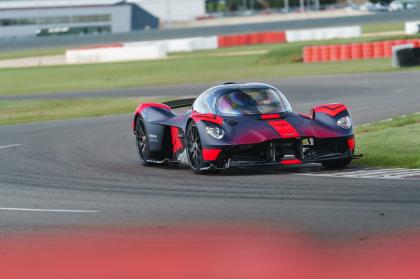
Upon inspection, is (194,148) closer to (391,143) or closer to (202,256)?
(391,143)

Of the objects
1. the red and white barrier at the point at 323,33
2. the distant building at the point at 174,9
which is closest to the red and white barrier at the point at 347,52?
the red and white barrier at the point at 323,33

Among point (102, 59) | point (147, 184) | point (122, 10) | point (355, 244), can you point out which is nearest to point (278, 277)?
point (355, 244)

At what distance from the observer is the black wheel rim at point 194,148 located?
44.6 feet

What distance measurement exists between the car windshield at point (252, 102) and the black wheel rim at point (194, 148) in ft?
1.50

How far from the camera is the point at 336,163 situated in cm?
1366

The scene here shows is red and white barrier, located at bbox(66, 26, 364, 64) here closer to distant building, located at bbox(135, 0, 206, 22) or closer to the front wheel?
distant building, located at bbox(135, 0, 206, 22)

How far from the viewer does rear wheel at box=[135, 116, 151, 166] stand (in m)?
15.4

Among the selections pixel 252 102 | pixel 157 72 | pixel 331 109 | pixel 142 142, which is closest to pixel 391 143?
pixel 331 109

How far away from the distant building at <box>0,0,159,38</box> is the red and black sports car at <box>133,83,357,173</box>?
88.4 m

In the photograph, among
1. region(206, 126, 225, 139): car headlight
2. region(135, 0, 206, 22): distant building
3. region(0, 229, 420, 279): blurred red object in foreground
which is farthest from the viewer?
region(135, 0, 206, 22): distant building

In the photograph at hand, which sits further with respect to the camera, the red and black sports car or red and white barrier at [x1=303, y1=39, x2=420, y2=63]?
red and white barrier at [x1=303, y1=39, x2=420, y2=63]

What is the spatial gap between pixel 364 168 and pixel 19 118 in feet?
54.5

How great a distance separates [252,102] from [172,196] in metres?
2.87

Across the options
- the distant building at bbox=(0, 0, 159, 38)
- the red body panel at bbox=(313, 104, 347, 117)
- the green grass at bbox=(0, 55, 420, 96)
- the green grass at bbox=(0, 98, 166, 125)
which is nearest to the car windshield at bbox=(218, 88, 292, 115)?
the red body panel at bbox=(313, 104, 347, 117)
